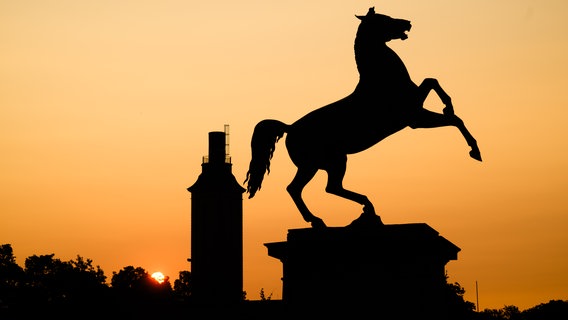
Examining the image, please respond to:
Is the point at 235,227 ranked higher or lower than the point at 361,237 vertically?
higher

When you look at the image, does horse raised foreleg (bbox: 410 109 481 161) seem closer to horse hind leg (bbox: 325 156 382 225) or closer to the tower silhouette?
horse hind leg (bbox: 325 156 382 225)

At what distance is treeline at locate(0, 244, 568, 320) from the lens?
81500mm

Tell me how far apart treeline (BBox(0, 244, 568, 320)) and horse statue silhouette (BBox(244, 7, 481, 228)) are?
48639 millimetres

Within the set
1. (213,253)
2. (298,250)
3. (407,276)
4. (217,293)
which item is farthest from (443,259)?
(213,253)

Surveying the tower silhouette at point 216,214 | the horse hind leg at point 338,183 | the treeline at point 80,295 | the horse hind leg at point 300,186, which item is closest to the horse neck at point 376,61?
the horse hind leg at point 338,183

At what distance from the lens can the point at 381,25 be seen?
23.3 metres

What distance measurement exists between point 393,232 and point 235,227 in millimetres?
91840

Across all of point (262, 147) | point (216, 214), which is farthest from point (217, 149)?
point (262, 147)

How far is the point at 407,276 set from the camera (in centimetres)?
2220

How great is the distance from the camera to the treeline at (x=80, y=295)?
3209 inches

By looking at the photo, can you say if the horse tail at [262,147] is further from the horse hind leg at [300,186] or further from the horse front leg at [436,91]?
the horse front leg at [436,91]

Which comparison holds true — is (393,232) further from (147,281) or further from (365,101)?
(147,281)

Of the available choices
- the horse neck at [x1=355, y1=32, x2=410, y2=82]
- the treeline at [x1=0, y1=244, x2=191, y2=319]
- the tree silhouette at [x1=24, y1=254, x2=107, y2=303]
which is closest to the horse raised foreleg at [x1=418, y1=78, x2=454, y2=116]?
the horse neck at [x1=355, y1=32, x2=410, y2=82]

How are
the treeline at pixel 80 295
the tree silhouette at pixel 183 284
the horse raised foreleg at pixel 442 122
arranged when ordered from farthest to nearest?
the tree silhouette at pixel 183 284 → the treeline at pixel 80 295 → the horse raised foreleg at pixel 442 122
